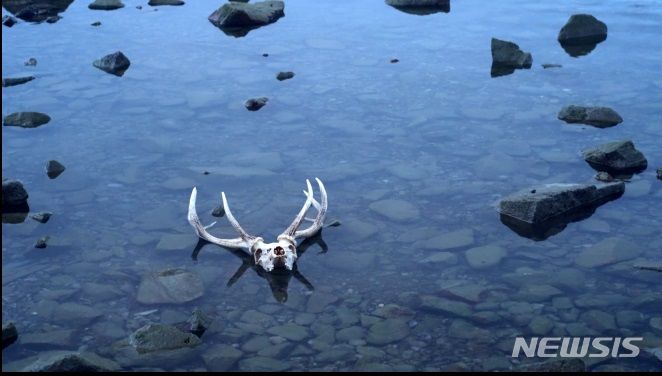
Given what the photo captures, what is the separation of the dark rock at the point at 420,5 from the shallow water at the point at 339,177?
0.80 meters

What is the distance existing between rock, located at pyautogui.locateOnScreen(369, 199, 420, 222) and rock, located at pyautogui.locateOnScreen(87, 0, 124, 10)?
15.4 meters

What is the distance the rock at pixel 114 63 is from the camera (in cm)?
2141

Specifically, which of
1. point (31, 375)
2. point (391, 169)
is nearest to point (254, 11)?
point (391, 169)

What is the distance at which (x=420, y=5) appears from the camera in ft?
86.3

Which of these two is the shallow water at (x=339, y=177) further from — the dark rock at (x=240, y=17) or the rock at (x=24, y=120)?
the dark rock at (x=240, y=17)

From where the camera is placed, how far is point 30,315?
11727 mm

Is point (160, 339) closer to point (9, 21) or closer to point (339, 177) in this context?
point (339, 177)

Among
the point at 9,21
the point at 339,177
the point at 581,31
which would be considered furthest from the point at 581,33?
the point at 9,21

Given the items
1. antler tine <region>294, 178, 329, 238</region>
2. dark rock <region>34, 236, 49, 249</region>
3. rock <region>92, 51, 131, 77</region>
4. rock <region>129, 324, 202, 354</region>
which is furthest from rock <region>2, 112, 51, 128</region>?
rock <region>129, 324, 202, 354</region>

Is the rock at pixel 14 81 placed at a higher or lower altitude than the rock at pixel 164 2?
higher

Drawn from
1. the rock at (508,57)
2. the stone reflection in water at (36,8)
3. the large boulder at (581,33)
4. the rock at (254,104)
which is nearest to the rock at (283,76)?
the rock at (254,104)

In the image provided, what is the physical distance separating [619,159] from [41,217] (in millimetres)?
9155

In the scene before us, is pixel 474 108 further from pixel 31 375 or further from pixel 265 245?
pixel 31 375

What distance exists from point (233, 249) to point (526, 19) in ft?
46.4
